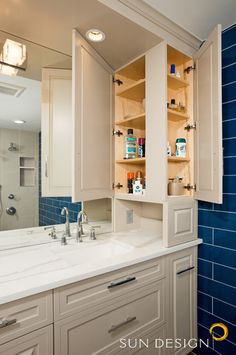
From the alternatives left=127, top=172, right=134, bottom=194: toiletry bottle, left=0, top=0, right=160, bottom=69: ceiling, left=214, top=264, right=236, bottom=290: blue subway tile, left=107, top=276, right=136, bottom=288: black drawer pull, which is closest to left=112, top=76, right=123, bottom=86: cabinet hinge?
left=0, top=0, right=160, bottom=69: ceiling

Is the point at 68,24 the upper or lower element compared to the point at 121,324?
upper

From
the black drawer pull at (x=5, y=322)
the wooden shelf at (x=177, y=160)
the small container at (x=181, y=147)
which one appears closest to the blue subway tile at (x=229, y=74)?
the small container at (x=181, y=147)

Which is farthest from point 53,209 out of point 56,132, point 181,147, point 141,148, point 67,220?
point 181,147

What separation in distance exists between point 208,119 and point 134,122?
53 cm

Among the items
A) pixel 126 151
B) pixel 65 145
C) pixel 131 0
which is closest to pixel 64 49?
pixel 131 0

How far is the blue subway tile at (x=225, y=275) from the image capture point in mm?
1380

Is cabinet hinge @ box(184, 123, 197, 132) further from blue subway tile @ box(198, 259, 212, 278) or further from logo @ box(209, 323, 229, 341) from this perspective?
logo @ box(209, 323, 229, 341)

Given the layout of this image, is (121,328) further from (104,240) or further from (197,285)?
(197,285)

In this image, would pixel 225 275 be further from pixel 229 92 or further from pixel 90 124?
pixel 90 124

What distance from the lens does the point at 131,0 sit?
1.12m

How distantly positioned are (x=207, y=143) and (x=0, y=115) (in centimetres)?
131

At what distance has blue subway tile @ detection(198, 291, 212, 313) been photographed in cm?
149

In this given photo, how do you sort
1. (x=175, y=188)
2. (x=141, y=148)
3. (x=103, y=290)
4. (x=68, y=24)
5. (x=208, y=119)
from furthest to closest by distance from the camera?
(x=141, y=148) → (x=175, y=188) → (x=208, y=119) → (x=68, y=24) → (x=103, y=290)

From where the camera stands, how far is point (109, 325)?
3.48 ft
